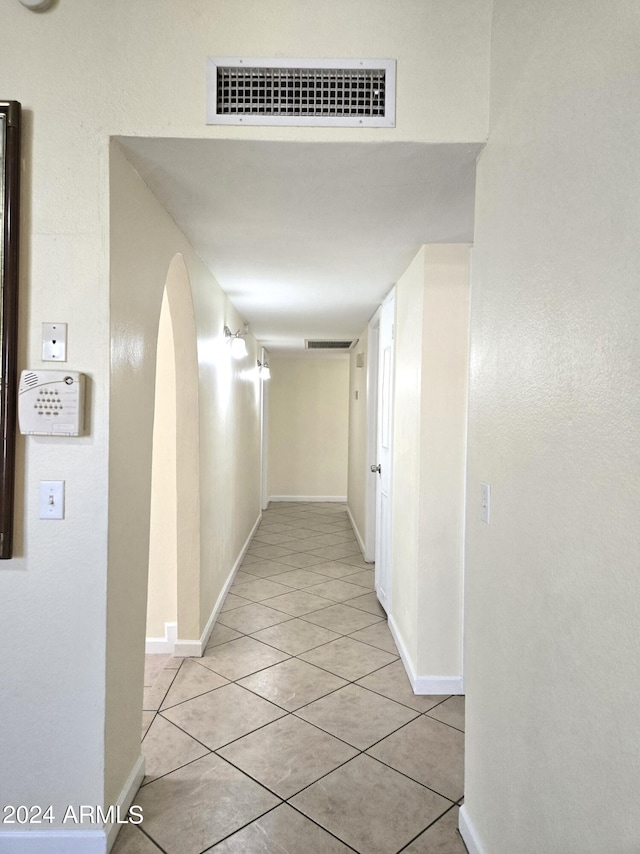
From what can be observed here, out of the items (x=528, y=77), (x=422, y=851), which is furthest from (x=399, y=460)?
(x=528, y=77)

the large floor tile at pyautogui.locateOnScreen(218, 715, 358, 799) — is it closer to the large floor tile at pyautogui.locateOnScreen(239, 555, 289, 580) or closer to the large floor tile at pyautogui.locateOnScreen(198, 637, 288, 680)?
the large floor tile at pyautogui.locateOnScreen(198, 637, 288, 680)

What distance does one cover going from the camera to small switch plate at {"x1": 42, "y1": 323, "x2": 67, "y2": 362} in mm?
1660

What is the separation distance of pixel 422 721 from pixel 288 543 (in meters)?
3.59

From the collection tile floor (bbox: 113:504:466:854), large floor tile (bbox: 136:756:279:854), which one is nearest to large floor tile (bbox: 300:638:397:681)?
tile floor (bbox: 113:504:466:854)

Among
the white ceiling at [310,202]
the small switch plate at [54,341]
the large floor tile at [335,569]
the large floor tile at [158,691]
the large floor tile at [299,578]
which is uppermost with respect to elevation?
the white ceiling at [310,202]

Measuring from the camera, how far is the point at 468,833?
5.66 ft

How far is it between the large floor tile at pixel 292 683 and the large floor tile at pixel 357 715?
0.06m

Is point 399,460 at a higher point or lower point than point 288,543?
higher

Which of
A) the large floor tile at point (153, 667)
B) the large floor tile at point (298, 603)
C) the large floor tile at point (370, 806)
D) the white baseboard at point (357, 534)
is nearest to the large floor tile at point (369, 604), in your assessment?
the large floor tile at point (298, 603)

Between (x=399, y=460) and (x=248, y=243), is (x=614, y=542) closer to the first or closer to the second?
(x=248, y=243)

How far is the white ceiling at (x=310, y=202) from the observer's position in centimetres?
171

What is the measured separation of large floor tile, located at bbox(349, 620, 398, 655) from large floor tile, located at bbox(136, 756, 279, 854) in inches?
54.1

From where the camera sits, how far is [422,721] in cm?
249

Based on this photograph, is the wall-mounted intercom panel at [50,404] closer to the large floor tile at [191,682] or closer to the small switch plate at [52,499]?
the small switch plate at [52,499]
